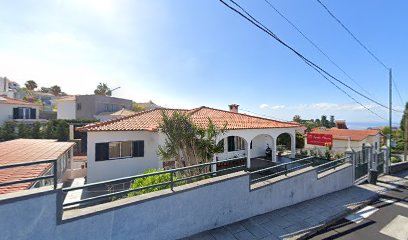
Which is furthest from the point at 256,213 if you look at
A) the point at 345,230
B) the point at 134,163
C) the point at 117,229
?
the point at 134,163

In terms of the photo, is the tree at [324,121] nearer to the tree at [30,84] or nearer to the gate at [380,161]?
the gate at [380,161]

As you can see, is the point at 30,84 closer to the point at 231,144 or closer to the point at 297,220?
the point at 231,144

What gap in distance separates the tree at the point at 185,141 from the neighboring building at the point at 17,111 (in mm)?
35532

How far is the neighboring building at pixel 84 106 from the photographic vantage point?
3944cm

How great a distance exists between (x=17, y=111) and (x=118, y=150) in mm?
29845

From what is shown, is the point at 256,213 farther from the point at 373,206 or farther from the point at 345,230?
the point at 373,206

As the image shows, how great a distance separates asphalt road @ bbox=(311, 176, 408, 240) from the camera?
20.7 ft

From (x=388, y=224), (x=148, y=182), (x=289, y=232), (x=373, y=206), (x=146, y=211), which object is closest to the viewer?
(x=146, y=211)

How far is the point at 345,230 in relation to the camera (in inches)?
258

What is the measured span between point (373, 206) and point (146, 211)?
9.20m

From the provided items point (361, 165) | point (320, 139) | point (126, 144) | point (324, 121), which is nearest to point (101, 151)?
point (126, 144)

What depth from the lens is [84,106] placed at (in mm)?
39812

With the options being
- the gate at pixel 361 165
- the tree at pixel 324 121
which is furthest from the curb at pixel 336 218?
the tree at pixel 324 121

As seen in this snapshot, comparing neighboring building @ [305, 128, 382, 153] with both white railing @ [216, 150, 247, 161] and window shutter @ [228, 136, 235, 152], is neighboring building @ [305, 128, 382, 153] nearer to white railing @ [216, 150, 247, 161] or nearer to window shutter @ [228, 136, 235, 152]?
white railing @ [216, 150, 247, 161]
